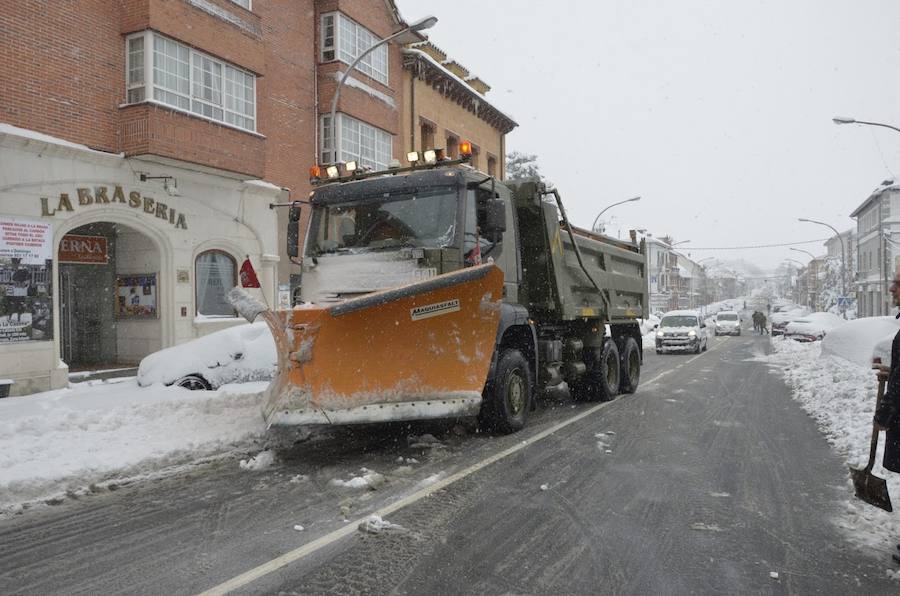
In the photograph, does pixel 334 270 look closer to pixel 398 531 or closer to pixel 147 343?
pixel 398 531

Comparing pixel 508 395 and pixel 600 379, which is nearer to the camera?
pixel 508 395

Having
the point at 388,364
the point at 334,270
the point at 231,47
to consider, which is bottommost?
the point at 388,364

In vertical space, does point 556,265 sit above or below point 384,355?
above

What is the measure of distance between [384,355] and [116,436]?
3.07 m

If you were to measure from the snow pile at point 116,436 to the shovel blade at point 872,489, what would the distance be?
18.4 feet

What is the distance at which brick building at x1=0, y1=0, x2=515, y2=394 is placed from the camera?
11.8m

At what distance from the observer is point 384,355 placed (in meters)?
6.17

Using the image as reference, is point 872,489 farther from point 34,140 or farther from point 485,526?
point 34,140

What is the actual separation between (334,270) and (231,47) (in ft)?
34.7

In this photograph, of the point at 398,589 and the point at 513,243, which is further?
the point at 513,243

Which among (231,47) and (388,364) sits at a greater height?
(231,47)

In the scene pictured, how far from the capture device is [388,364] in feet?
20.3

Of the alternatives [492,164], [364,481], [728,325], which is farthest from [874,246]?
[364,481]

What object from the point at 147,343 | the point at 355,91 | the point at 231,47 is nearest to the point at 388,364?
the point at 147,343
